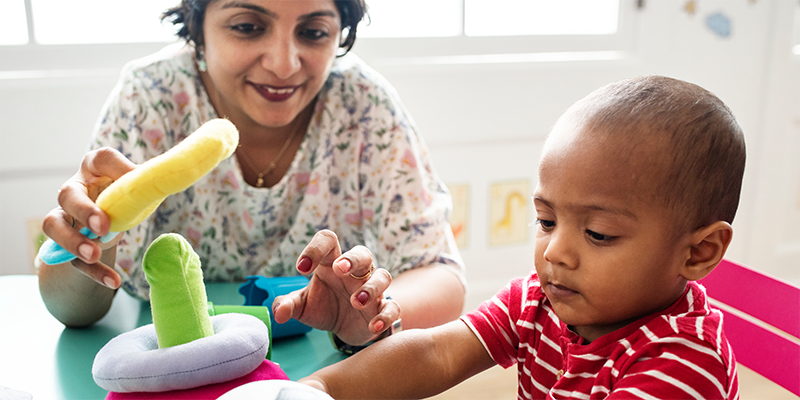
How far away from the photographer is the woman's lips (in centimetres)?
119

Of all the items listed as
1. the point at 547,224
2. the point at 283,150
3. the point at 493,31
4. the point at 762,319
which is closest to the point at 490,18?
the point at 493,31

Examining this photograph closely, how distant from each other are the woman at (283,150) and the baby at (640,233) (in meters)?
0.38

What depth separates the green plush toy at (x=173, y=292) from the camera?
54 centimetres

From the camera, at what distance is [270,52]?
1.14 meters

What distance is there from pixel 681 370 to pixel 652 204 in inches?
6.3

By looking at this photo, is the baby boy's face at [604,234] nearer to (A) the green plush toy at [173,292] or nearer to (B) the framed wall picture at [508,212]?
(A) the green plush toy at [173,292]

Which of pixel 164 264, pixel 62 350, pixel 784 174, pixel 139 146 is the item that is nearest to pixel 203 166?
pixel 164 264

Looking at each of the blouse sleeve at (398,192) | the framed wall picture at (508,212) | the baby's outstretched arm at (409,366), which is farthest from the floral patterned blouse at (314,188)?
the framed wall picture at (508,212)

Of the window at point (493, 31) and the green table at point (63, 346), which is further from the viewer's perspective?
the window at point (493, 31)

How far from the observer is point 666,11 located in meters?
2.39

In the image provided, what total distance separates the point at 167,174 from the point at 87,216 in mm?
123

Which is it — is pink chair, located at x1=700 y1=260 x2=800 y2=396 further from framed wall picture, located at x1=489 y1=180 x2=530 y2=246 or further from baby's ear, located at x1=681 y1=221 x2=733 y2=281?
framed wall picture, located at x1=489 y1=180 x2=530 y2=246

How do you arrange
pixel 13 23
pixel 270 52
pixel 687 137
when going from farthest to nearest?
pixel 13 23 < pixel 270 52 < pixel 687 137

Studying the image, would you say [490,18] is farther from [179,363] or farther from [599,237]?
[179,363]
